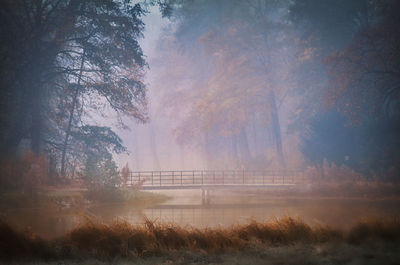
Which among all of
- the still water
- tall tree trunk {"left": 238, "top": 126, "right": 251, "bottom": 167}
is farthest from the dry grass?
tall tree trunk {"left": 238, "top": 126, "right": 251, "bottom": 167}

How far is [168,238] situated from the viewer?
452cm

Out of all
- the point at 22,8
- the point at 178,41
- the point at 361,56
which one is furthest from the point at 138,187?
the point at 361,56

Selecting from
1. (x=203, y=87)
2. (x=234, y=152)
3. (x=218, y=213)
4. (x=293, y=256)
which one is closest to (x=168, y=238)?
(x=293, y=256)

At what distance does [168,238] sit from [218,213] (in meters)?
4.41

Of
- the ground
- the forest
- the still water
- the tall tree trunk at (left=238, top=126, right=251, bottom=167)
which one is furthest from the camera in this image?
the tall tree trunk at (left=238, top=126, right=251, bottom=167)

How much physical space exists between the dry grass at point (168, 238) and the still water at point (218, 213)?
0.76 ft

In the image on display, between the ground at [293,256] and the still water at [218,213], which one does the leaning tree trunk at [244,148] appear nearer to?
the still water at [218,213]

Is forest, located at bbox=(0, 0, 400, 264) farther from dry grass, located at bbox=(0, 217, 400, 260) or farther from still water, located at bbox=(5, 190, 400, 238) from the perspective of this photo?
still water, located at bbox=(5, 190, 400, 238)

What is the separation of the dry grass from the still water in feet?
0.76

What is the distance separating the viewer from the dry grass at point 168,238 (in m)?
4.26

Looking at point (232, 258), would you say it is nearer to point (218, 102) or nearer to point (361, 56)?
point (361, 56)

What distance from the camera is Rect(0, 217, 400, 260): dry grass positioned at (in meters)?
4.26

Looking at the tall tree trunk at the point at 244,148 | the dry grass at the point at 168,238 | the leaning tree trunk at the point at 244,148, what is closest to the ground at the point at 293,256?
the dry grass at the point at 168,238

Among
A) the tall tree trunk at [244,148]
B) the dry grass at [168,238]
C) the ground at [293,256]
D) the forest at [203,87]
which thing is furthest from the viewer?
the tall tree trunk at [244,148]
